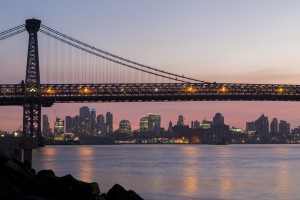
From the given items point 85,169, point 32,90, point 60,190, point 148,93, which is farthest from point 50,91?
point 60,190

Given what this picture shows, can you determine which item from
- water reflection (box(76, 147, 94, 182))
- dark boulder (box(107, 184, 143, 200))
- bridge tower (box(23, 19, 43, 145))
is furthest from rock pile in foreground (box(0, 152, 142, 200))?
bridge tower (box(23, 19, 43, 145))

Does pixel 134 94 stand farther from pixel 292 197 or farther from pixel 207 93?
pixel 292 197

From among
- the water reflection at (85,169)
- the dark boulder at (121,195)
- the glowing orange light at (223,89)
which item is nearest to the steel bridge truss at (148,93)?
the glowing orange light at (223,89)

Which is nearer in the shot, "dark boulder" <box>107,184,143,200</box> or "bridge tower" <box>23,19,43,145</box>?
"dark boulder" <box>107,184,143,200</box>

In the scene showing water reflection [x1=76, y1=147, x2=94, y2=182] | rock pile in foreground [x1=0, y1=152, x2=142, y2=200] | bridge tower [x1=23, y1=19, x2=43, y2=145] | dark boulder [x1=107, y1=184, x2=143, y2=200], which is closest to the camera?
rock pile in foreground [x1=0, y1=152, x2=142, y2=200]

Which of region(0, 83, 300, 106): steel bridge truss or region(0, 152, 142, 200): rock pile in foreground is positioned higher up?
region(0, 83, 300, 106): steel bridge truss

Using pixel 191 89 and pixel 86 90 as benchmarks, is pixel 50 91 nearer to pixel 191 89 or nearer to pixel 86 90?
pixel 86 90

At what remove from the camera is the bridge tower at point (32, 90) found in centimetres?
8094

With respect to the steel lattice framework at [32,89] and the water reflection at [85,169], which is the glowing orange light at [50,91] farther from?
the water reflection at [85,169]

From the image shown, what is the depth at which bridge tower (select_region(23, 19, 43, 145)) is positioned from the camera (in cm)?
8094

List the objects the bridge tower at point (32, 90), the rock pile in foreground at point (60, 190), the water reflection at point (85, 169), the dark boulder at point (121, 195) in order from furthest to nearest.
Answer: the bridge tower at point (32, 90) < the water reflection at point (85, 169) < the dark boulder at point (121, 195) < the rock pile in foreground at point (60, 190)

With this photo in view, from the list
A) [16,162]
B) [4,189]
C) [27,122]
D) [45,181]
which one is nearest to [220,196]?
[16,162]

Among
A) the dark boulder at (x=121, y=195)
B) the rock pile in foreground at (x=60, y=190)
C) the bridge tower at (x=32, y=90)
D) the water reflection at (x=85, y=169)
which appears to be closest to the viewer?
the rock pile in foreground at (x=60, y=190)

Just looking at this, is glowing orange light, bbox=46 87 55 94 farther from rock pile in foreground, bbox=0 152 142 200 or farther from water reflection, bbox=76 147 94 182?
rock pile in foreground, bbox=0 152 142 200
